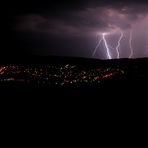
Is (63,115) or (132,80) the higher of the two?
(132,80)

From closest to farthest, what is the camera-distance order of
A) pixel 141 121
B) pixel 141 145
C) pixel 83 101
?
pixel 141 145 < pixel 141 121 < pixel 83 101

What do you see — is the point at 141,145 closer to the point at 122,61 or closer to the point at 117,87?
the point at 117,87

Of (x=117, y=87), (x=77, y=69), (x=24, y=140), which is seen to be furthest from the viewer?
(x=77, y=69)

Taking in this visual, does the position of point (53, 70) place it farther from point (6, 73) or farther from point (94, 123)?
point (94, 123)

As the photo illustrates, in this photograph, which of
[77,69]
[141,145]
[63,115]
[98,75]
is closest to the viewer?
[141,145]

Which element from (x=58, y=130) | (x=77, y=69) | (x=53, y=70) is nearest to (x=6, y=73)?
(x=53, y=70)

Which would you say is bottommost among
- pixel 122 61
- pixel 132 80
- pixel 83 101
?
pixel 83 101

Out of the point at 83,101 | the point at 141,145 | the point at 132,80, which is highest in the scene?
the point at 132,80

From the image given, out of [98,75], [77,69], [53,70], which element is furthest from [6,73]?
[98,75]

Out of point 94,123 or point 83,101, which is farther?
point 83,101

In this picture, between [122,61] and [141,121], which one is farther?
[122,61]
